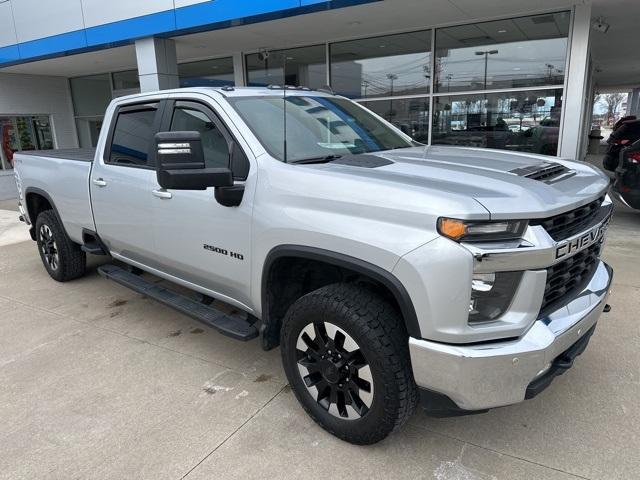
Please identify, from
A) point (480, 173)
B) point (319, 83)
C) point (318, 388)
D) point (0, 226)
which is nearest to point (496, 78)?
point (319, 83)

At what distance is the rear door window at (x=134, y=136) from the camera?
12.4ft

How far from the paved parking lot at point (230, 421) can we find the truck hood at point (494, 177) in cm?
130

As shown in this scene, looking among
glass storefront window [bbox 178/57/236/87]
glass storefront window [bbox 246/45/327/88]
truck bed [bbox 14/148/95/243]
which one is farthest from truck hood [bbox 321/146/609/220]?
glass storefront window [bbox 178/57/236/87]

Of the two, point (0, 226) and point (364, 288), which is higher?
point (364, 288)

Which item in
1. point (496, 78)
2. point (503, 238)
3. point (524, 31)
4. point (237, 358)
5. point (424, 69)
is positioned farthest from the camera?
point (424, 69)

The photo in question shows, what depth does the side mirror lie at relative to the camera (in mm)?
2557

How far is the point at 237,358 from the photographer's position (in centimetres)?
368

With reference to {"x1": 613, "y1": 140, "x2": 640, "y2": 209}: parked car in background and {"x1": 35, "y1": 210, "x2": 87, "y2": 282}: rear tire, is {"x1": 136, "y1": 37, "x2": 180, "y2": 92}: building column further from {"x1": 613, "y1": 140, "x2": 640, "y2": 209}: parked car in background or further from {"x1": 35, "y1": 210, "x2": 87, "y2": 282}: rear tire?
{"x1": 613, "y1": 140, "x2": 640, "y2": 209}: parked car in background

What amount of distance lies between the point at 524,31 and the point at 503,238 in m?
8.26

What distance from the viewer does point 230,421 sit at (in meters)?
2.90

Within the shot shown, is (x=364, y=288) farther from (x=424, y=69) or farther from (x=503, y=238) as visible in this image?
(x=424, y=69)

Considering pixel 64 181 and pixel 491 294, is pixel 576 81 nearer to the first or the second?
pixel 491 294

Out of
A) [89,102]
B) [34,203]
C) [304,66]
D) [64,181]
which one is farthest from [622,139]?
[89,102]

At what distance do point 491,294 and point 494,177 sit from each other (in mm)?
660
